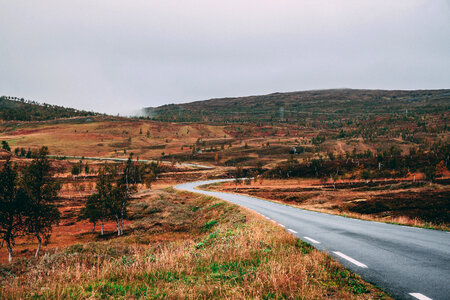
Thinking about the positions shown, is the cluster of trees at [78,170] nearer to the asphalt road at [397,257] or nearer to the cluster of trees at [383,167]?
the cluster of trees at [383,167]

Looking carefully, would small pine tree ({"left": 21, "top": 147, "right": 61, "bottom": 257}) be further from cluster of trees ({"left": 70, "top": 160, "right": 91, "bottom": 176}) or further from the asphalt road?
cluster of trees ({"left": 70, "top": 160, "right": 91, "bottom": 176})

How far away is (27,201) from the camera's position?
2538cm

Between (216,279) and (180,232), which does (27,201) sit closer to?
(180,232)

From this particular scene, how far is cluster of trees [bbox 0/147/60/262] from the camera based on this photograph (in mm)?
24359

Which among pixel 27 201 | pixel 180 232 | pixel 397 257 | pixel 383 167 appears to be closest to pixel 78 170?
pixel 27 201

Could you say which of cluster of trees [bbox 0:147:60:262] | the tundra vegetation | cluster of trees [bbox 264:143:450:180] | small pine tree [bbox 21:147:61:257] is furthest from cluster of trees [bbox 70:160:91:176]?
small pine tree [bbox 21:147:61:257]

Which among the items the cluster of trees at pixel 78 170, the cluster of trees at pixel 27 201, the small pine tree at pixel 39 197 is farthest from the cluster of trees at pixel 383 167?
the cluster of trees at pixel 78 170

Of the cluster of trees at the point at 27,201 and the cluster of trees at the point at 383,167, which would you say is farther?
the cluster of trees at the point at 383,167

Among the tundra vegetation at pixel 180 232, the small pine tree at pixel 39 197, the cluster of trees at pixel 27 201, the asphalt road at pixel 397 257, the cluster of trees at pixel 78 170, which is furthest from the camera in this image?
the cluster of trees at pixel 78 170

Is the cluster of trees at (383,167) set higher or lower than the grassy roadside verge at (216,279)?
lower

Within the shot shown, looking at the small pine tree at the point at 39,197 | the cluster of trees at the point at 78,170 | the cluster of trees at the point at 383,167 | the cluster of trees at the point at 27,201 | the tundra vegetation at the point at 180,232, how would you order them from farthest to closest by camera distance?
the cluster of trees at the point at 78,170, the cluster of trees at the point at 383,167, the small pine tree at the point at 39,197, the cluster of trees at the point at 27,201, the tundra vegetation at the point at 180,232

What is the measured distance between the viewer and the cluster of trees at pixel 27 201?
959 inches

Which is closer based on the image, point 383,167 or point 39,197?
point 39,197

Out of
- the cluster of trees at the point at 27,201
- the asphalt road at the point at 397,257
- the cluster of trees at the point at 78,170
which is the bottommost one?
the cluster of trees at the point at 78,170
